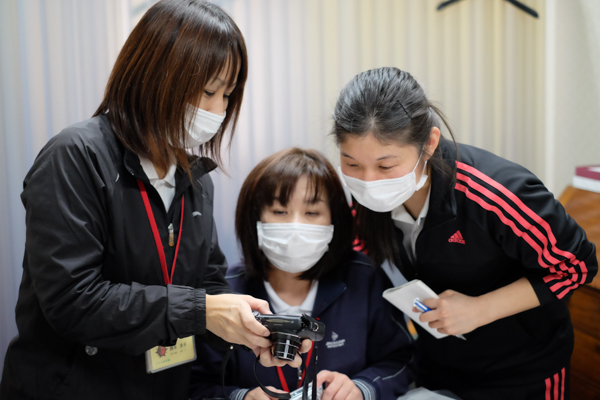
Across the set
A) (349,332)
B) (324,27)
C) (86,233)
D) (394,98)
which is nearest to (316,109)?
(324,27)

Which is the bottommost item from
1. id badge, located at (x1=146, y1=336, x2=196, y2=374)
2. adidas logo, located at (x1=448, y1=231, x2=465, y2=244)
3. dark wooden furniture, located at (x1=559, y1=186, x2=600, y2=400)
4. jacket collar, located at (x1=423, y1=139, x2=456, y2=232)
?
dark wooden furniture, located at (x1=559, y1=186, x2=600, y2=400)

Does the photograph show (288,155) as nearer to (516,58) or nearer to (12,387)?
(12,387)

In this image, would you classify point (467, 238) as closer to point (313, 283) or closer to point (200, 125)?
point (313, 283)

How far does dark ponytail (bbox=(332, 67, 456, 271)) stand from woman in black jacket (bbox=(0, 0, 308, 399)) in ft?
1.11

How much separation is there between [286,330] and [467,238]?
0.68m

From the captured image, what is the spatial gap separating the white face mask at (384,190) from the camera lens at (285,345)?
484 millimetres

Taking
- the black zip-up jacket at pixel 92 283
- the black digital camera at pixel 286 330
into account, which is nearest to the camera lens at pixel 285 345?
the black digital camera at pixel 286 330

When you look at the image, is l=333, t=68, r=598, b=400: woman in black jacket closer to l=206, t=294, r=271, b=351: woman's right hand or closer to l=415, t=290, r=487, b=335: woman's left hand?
l=415, t=290, r=487, b=335: woman's left hand

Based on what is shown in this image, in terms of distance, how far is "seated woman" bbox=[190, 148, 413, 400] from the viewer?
1.54 m

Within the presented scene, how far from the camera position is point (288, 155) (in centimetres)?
172

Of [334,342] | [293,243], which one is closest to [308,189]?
[293,243]

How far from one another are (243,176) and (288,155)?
52 centimetres

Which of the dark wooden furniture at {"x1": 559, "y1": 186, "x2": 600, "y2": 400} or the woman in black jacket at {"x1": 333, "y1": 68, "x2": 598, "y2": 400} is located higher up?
the woman in black jacket at {"x1": 333, "y1": 68, "x2": 598, "y2": 400}

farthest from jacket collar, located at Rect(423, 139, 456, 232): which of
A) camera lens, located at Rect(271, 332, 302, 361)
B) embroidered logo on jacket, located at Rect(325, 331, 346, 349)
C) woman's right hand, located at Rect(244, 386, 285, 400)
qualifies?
woman's right hand, located at Rect(244, 386, 285, 400)
